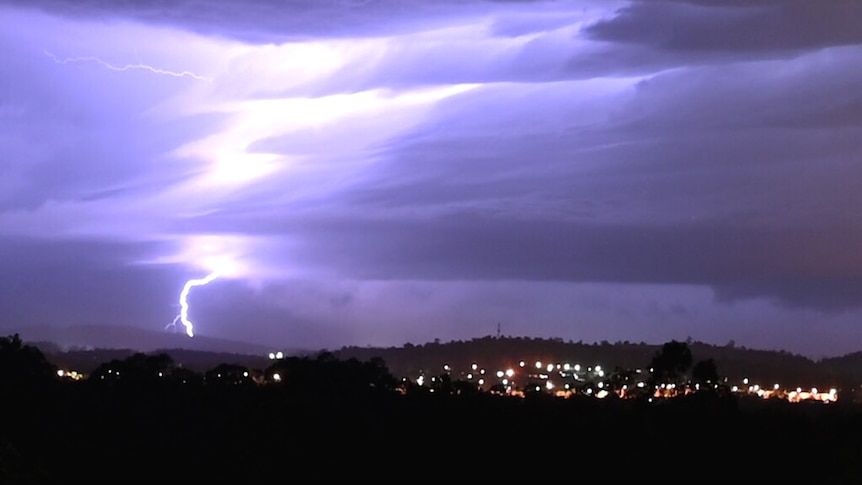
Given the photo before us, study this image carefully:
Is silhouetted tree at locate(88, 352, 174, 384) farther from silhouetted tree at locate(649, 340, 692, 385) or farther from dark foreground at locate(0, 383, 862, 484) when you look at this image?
silhouetted tree at locate(649, 340, 692, 385)

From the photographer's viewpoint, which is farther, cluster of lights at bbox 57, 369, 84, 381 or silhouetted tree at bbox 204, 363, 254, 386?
cluster of lights at bbox 57, 369, 84, 381

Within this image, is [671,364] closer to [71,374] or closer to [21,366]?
[21,366]

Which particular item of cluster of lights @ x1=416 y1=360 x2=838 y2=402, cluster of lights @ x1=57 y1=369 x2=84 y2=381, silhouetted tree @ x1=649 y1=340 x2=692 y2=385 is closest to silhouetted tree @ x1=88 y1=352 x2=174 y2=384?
cluster of lights @ x1=57 y1=369 x2=84 y2=381

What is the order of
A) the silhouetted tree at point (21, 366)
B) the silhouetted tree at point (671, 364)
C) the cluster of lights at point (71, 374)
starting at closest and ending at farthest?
the silhouetted tree at point (671, 364) → the silhouetted tree at point (21, 366) → the cluster of lights at point (71, 374)

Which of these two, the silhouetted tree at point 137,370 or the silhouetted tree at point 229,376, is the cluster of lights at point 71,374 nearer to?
the silhouetted tree at point 137,370

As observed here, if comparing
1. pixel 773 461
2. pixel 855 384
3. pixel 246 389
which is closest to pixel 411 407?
pixel 246 389

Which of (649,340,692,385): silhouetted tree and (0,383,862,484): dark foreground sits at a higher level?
(649,340,692,385): silhouetted tree

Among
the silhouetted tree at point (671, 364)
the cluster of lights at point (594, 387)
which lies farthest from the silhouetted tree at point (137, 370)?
the silhouetted tree at point (671, 364)

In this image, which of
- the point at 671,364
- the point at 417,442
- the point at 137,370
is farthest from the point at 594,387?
the point at 417,442

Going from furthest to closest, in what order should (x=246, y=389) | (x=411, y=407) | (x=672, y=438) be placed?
(x=246, y=389)
(x=411, y=407)
(x=672, y=438)

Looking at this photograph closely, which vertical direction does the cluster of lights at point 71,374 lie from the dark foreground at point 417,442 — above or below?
above

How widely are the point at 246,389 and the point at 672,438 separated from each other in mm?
23099

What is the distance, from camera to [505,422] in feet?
169

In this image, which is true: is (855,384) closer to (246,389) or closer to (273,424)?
(246,389)
